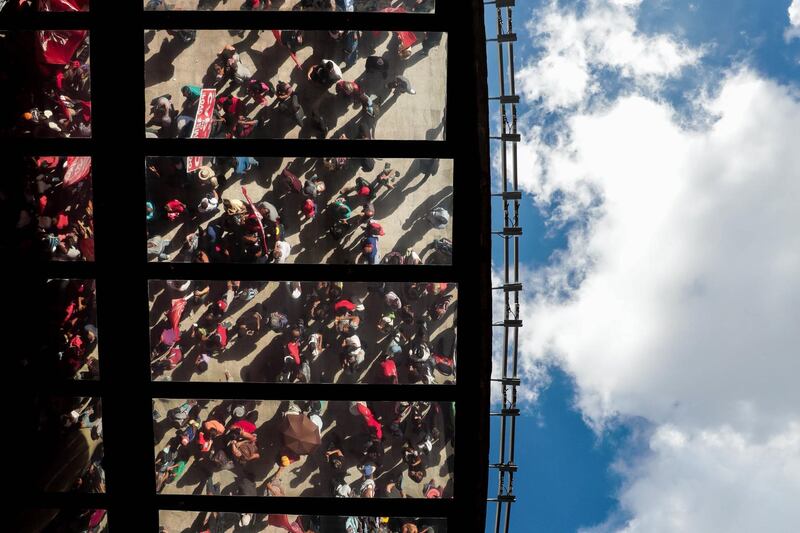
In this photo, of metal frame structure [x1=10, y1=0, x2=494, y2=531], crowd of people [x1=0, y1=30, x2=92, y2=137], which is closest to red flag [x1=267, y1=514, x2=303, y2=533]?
metal frame structure [x1=10, y1=0, x2=494, y2=531]

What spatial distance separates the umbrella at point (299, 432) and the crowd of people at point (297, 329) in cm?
75

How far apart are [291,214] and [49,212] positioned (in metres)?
4.36

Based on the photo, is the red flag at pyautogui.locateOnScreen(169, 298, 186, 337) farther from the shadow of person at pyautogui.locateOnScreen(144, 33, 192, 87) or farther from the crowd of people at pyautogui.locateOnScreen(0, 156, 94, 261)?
the shadow of person at pyautogui.locateOnScreen(144, 33, 192, 87)

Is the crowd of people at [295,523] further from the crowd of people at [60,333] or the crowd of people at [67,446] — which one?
the crowd of people at [60,333]

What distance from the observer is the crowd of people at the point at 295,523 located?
1080cm

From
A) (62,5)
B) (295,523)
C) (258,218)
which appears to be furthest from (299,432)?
(62,5)

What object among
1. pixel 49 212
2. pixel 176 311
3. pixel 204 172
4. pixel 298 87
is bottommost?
pixel 176 311

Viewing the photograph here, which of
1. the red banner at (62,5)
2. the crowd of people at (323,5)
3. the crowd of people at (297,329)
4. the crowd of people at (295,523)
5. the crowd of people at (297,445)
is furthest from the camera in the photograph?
the crowd of people at (295,523)

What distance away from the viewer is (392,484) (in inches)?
423

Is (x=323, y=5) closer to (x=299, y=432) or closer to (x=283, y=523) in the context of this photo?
(x=299, y=432)

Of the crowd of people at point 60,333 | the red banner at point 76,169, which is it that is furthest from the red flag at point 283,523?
the red banner at point 76,169

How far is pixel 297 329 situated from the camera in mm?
10398

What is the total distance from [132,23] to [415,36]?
193 inches

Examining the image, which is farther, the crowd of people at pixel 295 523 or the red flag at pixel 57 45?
the crowd of people at pixel 295 523
